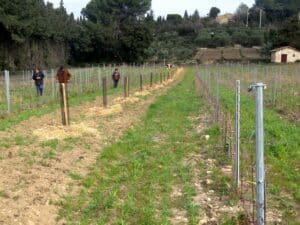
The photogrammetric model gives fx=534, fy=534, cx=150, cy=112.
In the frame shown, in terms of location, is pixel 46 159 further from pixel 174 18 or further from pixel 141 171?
pixel 174 18

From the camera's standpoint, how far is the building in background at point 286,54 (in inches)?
3098

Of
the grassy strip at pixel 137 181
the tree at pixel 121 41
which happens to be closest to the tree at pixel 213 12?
the tree at pixel 121 41

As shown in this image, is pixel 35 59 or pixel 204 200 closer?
pixel 204 200

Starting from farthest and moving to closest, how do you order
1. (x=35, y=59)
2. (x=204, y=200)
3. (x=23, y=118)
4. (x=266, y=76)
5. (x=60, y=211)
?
(x=35, y=59)
(x=266, y=76)
(x=23, y=118)
(x=204, y=200)
(x=60, y=211)

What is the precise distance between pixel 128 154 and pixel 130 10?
98.8 m

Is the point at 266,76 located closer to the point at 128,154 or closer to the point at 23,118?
the point at 23,118

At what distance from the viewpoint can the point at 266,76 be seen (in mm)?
36312

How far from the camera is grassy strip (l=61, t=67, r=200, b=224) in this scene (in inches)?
287

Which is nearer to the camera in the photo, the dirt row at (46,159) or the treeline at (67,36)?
the dirt row at (46,159)

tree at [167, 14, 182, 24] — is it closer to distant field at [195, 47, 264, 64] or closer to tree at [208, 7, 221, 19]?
tree at [208, 7, 221, 19]

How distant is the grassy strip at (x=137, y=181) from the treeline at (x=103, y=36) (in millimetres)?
39684

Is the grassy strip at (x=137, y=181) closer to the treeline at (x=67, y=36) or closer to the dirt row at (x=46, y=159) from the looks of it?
the dirt row at (x=46, y=159)

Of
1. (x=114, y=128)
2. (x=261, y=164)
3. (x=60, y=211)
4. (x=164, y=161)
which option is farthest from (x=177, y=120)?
(x=261, y=164)

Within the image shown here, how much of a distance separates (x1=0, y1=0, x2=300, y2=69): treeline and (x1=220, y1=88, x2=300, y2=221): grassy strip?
39254mm
